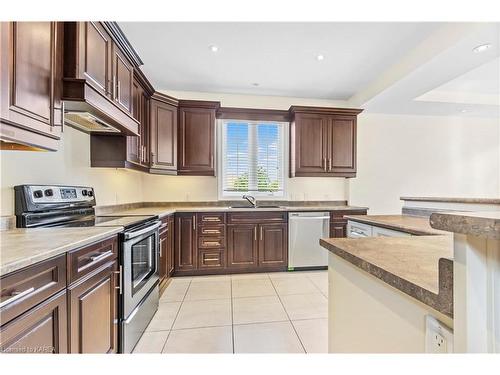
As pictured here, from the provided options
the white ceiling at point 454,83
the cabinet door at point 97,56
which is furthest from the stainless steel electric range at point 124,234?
the white ceiling at point 454,83

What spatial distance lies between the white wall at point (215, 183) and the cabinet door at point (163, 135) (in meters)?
0.56

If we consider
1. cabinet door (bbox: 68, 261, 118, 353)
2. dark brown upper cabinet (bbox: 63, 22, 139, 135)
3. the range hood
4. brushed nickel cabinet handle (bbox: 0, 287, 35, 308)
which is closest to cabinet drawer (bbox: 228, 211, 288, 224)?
dark brown upper cabinet (bbox: 63, 22, 139, 135)

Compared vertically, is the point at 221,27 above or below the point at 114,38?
above

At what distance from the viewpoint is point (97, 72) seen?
1771mm

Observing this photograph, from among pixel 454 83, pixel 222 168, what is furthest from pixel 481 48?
pixel 222 168

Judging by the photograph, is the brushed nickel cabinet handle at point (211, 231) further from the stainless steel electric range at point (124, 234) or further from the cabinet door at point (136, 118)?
the cabinet door at point (136, 118)

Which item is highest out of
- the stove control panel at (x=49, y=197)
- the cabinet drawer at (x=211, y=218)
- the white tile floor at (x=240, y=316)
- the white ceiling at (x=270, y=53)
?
the white ceiling at (x=270, y=53)

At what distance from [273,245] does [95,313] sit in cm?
247

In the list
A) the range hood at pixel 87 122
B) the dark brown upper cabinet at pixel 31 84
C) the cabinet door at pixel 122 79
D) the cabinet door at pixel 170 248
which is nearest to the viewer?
the dark brown upper cabinet at pixel 31 84

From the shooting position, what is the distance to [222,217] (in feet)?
11.2

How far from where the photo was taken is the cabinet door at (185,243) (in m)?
3.31
